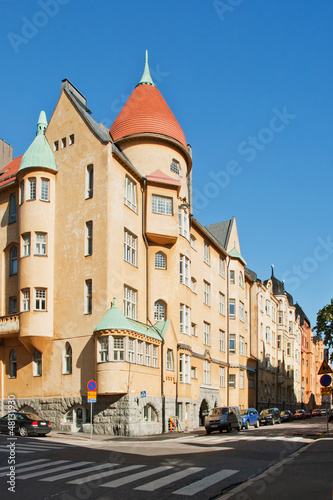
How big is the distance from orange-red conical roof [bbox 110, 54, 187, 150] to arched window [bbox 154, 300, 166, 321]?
1187cm

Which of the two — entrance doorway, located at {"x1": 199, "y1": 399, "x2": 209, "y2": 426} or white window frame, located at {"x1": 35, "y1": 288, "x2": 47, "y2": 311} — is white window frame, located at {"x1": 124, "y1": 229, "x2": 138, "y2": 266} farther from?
entrance doorway, located at {"x1": 199, "y1": 399, "x2": 209, "y2": 426}

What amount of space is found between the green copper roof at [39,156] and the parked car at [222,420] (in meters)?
18.4

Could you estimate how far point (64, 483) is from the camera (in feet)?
41.0

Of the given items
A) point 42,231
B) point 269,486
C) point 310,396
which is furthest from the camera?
point 310,396

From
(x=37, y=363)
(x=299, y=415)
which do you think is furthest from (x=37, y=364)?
(x=299, y=415)

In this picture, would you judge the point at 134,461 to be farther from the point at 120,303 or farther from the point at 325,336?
the point at 325,336

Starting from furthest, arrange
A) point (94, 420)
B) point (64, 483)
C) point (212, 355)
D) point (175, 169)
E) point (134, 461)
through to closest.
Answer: point (212, 355), point (175, 169), point (94, 420), point (134, 461), point (64, 483)

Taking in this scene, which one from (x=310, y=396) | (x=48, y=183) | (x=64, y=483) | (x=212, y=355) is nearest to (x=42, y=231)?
(x=48, y=183)

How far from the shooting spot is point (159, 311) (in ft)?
124

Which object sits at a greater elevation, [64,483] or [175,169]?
[175,169]

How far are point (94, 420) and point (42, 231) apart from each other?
473 inches

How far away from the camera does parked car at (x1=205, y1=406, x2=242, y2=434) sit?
32.5m

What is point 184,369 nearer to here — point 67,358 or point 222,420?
point 222,420

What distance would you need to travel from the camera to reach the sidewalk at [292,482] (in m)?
10.4
